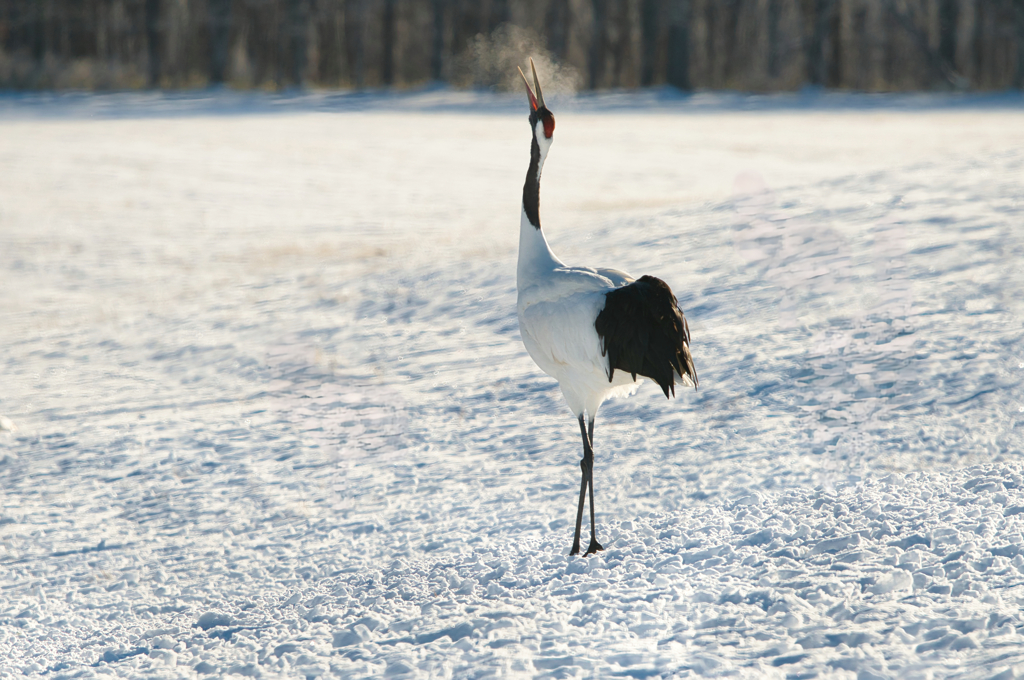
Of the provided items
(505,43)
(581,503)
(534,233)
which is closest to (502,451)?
(581,503)

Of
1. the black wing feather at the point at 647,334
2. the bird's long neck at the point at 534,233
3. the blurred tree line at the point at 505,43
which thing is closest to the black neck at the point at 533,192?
the bird's long neck at the point at 534,233

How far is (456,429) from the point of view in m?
6.12

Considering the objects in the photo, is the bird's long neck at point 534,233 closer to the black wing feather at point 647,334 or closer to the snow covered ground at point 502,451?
the black wing feather at point 647,334

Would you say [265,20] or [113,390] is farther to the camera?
[265,20]

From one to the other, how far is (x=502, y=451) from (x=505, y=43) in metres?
23.4

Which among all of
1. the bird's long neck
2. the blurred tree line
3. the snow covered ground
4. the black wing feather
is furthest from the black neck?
the blurred tree line

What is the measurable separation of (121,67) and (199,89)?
10.9 ft

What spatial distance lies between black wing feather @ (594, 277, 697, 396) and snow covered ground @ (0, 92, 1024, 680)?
82cm

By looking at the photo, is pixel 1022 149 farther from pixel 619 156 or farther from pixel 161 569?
pixel 161 569

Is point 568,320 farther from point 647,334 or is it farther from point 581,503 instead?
point 581,503

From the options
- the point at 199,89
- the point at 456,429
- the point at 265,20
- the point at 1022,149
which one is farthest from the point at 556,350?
the point at 265,20

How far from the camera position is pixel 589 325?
4.24 metres

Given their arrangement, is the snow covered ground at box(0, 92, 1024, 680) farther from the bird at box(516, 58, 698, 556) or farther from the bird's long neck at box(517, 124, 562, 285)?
the bird's long neck at box(517, 124, 562, 285)

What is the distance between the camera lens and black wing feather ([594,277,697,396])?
4.09 m
